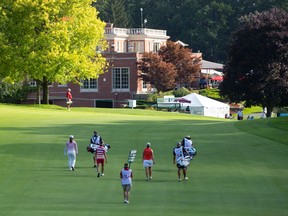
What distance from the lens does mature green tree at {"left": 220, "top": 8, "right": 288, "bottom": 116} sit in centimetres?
8556

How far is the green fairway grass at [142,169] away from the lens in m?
36.4

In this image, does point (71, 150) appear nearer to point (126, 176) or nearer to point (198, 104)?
point (126, 176)

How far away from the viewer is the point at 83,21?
77.7m

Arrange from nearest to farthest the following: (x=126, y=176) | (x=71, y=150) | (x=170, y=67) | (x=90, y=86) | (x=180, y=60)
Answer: (x=126, y=176) < (x=71, y=150) < (x=170, y=67) < (x=90, y=86) < (x=180, y=60)

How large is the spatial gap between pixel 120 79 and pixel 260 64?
83.8 feet

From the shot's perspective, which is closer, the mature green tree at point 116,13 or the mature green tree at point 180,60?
the mature green tree at point 180,60

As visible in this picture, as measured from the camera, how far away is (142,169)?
45.2 m

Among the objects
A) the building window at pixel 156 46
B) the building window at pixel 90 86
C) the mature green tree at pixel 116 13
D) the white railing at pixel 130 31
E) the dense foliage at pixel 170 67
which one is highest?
the mature green tree at pixel 116 13

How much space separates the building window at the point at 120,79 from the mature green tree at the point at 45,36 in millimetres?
28866

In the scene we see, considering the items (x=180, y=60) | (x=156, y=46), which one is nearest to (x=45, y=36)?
(x=180, y=60)

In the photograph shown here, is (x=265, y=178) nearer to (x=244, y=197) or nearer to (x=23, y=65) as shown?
Answer: (x=244, y=197)

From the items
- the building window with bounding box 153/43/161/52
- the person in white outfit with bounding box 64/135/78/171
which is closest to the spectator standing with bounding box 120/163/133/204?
the person in white outfit with bounding box 64/135/78/171

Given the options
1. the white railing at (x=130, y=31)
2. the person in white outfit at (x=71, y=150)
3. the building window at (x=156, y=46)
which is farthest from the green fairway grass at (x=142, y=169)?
the building window at (x=156, y=46)

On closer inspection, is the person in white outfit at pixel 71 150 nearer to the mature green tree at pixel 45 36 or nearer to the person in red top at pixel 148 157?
the person in red top at pixel 148 157
